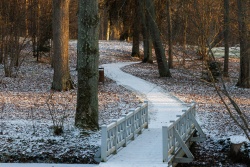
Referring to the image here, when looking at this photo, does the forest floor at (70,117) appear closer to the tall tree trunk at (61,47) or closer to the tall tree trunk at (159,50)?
the tall tree trunk at (61,47)

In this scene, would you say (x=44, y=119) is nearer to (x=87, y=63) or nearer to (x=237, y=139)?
(x=87, y=63)

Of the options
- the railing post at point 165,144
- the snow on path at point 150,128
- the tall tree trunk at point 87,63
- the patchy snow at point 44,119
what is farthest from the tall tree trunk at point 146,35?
the railing post at point 165,144

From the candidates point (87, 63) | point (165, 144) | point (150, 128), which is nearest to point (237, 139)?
point (150, 128)

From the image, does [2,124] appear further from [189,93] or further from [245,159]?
[189,93]

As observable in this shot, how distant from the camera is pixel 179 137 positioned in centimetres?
1029

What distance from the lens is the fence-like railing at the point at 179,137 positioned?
9308 millimetres

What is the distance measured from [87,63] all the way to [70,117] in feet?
9.60

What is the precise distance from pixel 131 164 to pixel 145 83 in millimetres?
15388

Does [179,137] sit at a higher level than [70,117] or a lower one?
higher

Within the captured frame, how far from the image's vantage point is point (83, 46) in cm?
1198

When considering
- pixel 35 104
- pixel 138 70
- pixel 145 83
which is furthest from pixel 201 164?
pixel 138 70

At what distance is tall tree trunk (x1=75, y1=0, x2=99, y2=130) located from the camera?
38.9 ft

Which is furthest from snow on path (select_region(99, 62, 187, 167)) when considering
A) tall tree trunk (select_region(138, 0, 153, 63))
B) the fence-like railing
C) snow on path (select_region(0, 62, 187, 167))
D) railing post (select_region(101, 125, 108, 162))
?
tall tree trunk (select_region(138, 0, 153, 63))

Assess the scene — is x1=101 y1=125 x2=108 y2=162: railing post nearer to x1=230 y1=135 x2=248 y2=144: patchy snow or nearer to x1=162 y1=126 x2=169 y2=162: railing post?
x1=162 y1=126 x2=169 y2=162: railing post
